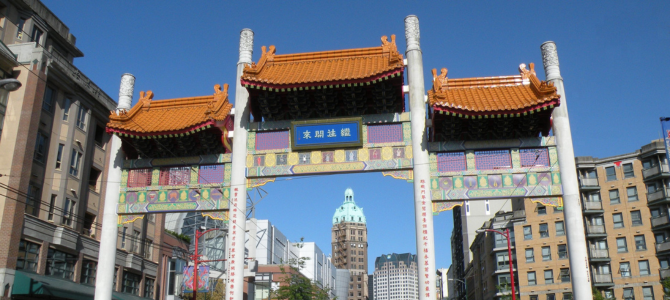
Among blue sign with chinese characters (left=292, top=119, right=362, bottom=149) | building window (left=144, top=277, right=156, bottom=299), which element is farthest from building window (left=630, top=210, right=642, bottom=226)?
blue sign with chinese characters (left=292, top=119, right=362, bottom=149)

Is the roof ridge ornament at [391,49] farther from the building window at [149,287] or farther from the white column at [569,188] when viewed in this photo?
the building window at [149,287]

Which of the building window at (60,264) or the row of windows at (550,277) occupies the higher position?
the row of windows at (550,277)

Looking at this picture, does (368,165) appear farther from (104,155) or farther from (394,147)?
(104,155)

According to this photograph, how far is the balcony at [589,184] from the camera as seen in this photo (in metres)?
58.0

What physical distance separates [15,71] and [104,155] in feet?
28.9

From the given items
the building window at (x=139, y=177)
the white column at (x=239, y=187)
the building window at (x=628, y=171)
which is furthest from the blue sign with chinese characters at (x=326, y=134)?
the building window at (x=628, y=171)

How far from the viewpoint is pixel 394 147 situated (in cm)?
1777

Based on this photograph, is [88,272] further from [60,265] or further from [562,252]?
[562,252]

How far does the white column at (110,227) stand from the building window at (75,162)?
13084mm

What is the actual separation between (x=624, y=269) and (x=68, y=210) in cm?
5071

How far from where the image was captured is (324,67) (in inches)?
750

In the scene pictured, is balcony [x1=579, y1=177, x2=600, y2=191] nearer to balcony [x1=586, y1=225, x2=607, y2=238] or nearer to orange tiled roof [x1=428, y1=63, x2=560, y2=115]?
balcony [x1=586, y1=225, x2=607, y2=238]

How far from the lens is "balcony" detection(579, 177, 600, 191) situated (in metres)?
58.0

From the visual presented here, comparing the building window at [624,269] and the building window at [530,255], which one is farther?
the building window at [530,255]
